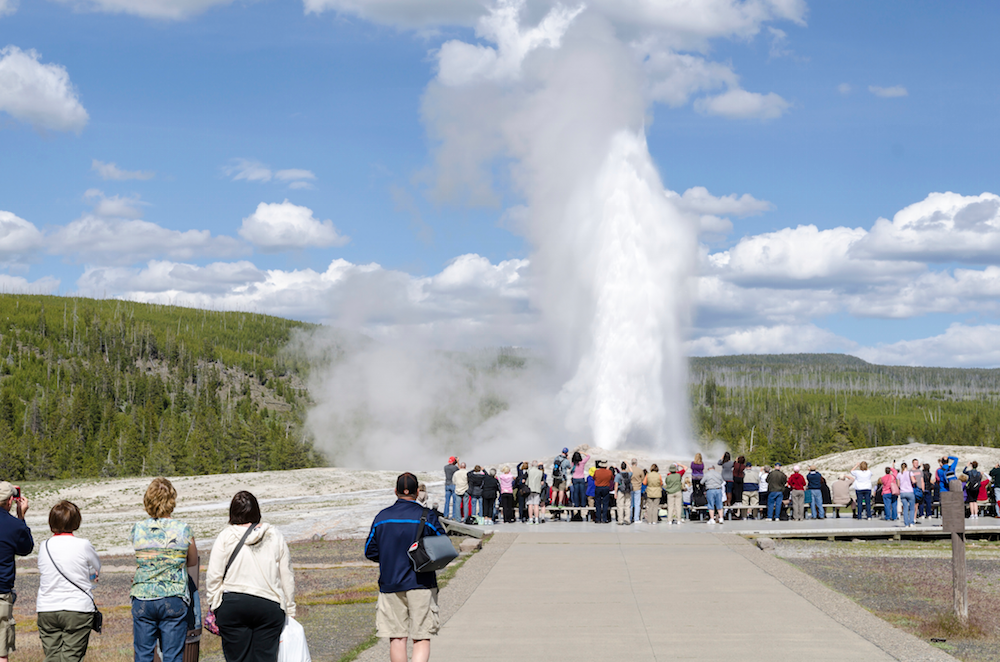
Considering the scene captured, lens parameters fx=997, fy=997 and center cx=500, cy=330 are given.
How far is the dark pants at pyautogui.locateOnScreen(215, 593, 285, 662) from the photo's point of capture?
6.29m

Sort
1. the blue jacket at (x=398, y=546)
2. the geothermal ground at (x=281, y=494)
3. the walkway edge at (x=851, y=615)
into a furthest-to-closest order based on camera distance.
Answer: the geothermal ground at (x=281, y=494)
the walkway edge at (x=851, y=615)
the blue jacket at (x=398, y=546)

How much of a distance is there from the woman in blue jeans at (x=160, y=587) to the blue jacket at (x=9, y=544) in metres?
1.43

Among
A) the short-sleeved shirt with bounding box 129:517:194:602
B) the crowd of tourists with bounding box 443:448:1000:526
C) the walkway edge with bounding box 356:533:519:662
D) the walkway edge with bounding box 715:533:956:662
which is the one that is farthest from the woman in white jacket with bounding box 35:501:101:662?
the crowd of tourists with bounding box 443:448:1000:526

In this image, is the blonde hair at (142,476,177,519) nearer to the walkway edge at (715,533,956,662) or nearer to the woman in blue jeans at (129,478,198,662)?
the woman in blue jeans at (129,478,198,662)

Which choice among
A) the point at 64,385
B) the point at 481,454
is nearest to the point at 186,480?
the point at 481,454

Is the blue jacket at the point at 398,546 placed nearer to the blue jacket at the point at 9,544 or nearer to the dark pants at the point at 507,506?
the blue jacket at the point at 9,544

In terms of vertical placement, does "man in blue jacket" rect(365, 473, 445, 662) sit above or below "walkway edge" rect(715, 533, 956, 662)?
above

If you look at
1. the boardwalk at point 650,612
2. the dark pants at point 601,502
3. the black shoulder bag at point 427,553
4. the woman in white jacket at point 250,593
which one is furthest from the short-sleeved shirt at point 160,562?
the dark pants at point 601,502

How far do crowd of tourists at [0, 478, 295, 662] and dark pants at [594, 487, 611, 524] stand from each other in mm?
16901

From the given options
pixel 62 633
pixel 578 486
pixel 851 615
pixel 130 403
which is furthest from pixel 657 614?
pixel 130 403

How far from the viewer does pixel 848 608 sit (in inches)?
444

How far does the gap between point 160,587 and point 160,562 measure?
0.52 feet

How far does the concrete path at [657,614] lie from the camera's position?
8992 mm

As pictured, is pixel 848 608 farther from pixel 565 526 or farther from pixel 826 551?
pixel 565 526
